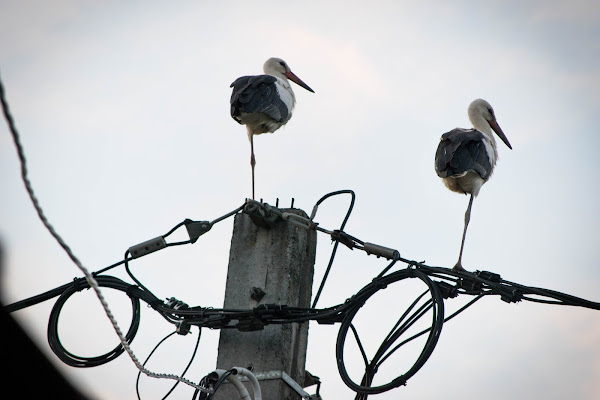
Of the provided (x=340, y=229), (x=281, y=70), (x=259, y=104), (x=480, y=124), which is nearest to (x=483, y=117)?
(x=480, y=124)

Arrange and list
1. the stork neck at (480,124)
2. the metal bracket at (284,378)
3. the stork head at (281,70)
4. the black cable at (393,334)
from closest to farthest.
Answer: the black cable at (393,334) < the metal bracket at (284,378) < the stork neck at (480,124) < the stork head at (281,70)

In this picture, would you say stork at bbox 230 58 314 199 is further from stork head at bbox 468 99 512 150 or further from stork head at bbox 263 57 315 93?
stork head at bbox 468 99 512 150

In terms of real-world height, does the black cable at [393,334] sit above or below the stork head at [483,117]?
below

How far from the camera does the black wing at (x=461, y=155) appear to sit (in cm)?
822

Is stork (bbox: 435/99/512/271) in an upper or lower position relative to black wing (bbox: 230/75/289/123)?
lower

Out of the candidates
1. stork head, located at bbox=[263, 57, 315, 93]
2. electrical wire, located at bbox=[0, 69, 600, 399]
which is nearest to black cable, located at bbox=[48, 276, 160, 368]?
electrical wire, located at bbox=[0, 69, 600, 399]

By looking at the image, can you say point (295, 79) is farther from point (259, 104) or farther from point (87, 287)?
point (87, 287)

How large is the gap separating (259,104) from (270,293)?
179 inches

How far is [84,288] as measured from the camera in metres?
5.75

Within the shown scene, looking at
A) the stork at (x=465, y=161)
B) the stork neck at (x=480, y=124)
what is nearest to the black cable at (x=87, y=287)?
the stork at (x=465, y=161)

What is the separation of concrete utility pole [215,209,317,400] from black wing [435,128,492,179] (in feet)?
Answer: 9.54

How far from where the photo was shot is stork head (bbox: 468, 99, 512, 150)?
33.7 ft

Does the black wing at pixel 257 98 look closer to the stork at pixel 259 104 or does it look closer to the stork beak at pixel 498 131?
the stork at pixel 259 104

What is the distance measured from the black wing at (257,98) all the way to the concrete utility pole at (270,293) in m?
3.92
